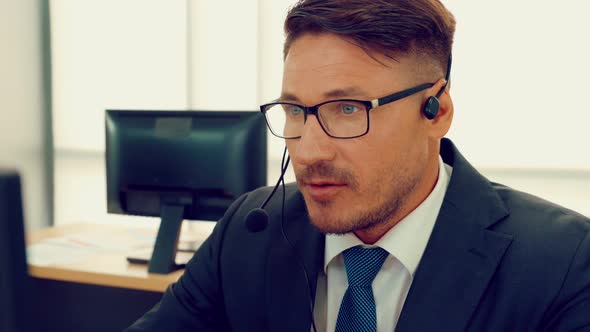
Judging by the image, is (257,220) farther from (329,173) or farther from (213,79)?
(213,79)

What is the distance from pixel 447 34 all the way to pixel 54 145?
10.7ft

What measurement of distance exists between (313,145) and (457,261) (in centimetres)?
32

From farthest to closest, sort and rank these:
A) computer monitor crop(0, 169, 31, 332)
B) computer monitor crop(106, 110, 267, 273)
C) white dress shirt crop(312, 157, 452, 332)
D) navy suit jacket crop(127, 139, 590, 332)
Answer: computer monitor crop(106, 110, 267, 273), white dress shirt crop(312, 157, 452, 332), navy suit jacket crop(127, 139, 590, 332), computer monitor crop(0, 169, 31, 332)

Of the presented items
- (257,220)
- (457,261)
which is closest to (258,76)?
(257,220)

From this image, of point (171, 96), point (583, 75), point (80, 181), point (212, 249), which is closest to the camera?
point (212, 249)

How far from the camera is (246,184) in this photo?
1.76 meters

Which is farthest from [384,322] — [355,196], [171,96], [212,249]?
[171,96]

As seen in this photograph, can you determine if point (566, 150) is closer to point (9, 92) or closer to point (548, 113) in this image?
point (548, 113)

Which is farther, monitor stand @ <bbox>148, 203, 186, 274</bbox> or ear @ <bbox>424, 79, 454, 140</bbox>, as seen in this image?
monitor stand @ <bbox>148, 203, 186, 274</bbox>

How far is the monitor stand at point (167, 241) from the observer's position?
177 centimetres

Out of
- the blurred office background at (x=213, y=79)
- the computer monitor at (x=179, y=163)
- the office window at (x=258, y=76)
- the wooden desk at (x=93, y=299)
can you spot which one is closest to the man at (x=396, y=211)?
the computer monitor at (x=179, y=163)

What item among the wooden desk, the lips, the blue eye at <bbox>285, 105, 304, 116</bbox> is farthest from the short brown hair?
the wooden desk

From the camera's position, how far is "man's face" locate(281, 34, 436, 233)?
100 centimetres

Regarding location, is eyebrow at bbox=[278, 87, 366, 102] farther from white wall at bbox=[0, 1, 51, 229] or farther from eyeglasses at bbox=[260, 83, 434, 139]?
white wall at bbox=[0, 1, 51, 229]
